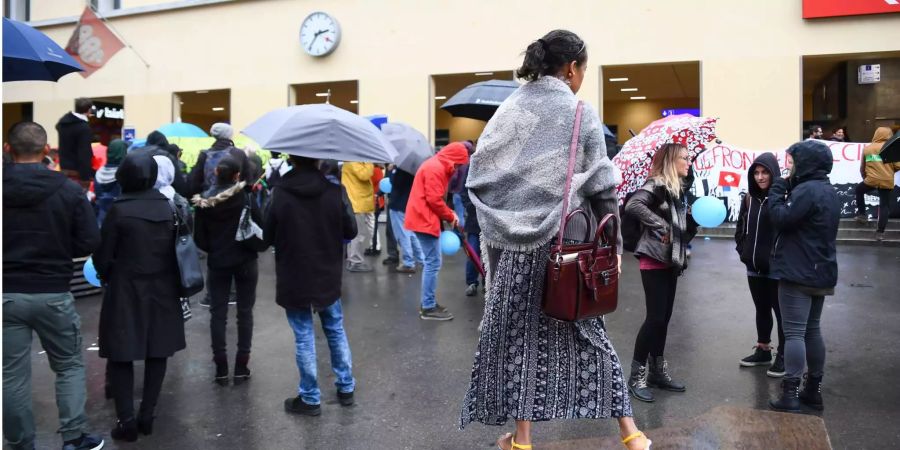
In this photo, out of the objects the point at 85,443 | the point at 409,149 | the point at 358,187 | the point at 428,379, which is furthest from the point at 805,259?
the point at 358,187

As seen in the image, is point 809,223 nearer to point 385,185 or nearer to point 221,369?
point 221,369

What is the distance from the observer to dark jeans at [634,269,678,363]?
5.05 metres

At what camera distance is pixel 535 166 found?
10.6 feet

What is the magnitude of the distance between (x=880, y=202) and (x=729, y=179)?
2.63 m

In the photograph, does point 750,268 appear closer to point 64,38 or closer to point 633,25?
point 633,25

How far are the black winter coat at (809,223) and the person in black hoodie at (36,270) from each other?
423 cm

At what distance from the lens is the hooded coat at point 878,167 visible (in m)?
12.4

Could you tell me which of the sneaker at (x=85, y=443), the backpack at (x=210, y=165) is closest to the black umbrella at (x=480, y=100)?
the backpack at (x=210, y=165)

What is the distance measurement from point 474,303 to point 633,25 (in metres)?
9.83

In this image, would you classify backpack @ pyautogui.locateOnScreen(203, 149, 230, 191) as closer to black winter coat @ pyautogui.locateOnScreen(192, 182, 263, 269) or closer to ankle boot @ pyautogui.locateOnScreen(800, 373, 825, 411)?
black winter coat @ pyautogui.locateOnScreen(192, 182, 263, 269)

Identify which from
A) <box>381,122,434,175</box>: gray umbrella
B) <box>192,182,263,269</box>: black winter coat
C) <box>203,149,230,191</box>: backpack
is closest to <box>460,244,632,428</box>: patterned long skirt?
<box>192,182,263,269</box>: black winter coat

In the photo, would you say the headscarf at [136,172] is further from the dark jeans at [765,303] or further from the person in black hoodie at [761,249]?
the dark jeans at [765,303]

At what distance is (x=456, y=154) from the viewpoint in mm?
7363

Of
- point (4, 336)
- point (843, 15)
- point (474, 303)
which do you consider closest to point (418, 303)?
point (474, 303)
